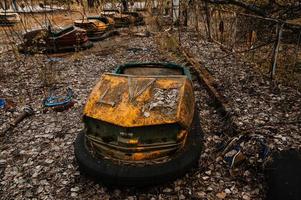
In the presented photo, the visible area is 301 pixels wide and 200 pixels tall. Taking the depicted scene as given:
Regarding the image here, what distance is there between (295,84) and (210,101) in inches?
70.7

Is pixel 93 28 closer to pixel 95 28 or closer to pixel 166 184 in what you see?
pixel 95 28

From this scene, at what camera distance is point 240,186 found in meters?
3.34

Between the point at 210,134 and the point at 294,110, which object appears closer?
the point at 210,134

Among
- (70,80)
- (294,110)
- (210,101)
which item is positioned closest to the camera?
(294,110)

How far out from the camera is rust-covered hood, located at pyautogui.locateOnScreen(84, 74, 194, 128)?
3.13 m

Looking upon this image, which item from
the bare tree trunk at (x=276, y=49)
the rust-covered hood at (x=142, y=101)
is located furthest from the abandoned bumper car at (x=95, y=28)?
the rust-covered hood at (x=142, y=101)

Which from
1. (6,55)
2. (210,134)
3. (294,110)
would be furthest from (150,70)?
(6,55)

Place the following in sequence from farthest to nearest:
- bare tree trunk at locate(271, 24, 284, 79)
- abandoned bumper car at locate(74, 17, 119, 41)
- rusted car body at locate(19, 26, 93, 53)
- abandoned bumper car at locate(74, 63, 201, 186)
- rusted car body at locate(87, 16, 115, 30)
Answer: rusted car body at locate(87, 16, 115, 30) → abandoned bumper car at locate(74, 17, 119, 41) → rusted car body at locate(19, 26, 93, 53) → bare tree trunk at locate(271, 24, 284, 79) → abandoned bumper car at locate(74, 63, 201, 186)

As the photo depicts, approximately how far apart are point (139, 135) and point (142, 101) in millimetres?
415

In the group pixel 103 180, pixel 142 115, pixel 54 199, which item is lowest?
pixel 54 199

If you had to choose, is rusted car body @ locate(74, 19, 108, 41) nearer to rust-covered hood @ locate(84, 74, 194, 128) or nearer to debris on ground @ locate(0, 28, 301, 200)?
debris on ground @ locate(0, 28, 301, 200)

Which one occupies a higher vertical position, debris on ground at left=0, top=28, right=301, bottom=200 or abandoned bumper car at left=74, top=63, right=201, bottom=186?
abandoned bumper car at left=74, top=63, right=201, bottom=186

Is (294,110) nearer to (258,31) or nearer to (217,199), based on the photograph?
(217,199)

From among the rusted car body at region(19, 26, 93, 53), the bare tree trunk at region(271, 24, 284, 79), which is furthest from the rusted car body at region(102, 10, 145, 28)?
the bare tree trunk at region(271, 24, 284, 79)
